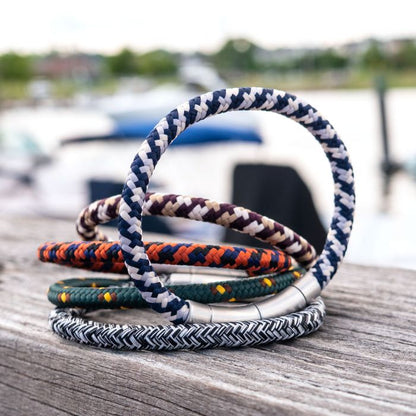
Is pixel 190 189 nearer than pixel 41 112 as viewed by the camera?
Yes

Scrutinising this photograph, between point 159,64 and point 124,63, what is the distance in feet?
12.3

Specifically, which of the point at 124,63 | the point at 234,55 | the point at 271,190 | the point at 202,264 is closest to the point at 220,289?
the point at 202,264

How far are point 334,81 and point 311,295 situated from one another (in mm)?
55642

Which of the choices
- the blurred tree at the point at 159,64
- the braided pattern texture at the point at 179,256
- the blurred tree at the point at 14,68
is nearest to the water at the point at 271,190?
the braided pattern texture at the point at 179,256

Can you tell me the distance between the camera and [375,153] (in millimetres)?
15953

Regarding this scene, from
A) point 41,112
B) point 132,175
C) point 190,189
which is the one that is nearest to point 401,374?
point 132,175

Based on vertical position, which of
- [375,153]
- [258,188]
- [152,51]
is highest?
[152,51]

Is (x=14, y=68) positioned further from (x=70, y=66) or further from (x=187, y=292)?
(x=187, y=292)

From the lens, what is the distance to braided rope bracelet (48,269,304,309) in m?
0.68

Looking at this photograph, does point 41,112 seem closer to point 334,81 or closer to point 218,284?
point 334,81

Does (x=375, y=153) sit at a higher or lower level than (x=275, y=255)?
lower

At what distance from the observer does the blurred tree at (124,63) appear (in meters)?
60.2

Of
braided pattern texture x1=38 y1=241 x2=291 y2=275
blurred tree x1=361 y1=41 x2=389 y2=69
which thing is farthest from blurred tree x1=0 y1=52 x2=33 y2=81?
braided pattern texture x1=38 y1=241 x2=291 y2=275

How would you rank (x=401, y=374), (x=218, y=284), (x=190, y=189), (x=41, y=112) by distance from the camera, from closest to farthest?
(x=401, y=374) → (x=218, y=284) → (x=190, y=189) → (x=41, y=112)
